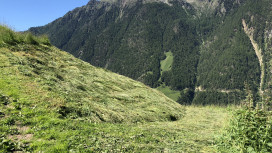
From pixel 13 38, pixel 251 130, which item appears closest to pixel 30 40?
pixel 13 38

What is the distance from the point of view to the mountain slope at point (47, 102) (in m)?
7.86

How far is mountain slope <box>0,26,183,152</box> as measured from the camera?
7.86 m

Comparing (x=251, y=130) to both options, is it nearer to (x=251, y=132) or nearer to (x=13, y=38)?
(x=251, y=132)

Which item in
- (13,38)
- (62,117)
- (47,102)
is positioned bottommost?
(62,117)

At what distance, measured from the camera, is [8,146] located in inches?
258

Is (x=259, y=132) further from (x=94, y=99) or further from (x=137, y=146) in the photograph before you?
(x=94, y=99)

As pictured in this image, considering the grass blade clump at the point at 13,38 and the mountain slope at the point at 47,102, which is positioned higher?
the grass blade clump at the point at 13,38

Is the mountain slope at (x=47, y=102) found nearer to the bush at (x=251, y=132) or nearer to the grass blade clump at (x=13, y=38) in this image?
the grass blade clump at (x=13, y=38)

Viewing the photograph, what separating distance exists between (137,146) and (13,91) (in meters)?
8.17

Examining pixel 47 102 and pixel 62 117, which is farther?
pixel 47 102

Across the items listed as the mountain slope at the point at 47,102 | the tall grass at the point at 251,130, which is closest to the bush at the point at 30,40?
the mountain slope at the point at 47,102

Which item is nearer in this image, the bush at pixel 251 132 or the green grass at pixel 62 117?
the bush at pixel 251 132

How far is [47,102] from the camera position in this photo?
35.5 ft

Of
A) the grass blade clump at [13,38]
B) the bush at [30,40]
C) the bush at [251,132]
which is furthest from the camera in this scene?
the bush at [30,40]
